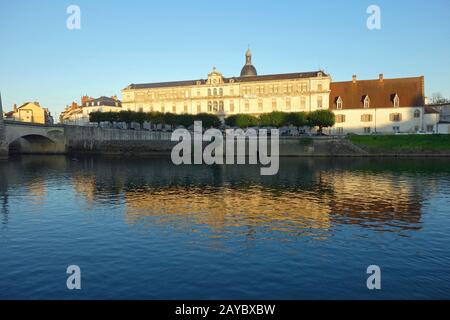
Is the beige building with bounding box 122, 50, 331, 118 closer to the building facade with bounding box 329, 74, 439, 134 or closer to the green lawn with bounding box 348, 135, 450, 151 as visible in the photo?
the building facade with bounding box 329, 74, 439, 134

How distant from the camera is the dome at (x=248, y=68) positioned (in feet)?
414

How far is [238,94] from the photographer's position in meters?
117

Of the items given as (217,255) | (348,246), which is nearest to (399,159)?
(348,246)

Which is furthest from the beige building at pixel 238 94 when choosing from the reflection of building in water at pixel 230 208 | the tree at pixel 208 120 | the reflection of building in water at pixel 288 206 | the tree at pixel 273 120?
the reflection of building in water at pixel 230 208

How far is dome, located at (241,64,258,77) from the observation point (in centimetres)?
12606

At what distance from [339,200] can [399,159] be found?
4954cm

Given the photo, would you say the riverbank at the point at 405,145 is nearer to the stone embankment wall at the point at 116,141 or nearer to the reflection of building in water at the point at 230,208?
the stone embankment wall at the point at 116,141

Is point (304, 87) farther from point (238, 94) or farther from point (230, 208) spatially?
point (230, 208)

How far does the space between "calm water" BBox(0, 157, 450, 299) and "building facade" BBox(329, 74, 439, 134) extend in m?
60.6

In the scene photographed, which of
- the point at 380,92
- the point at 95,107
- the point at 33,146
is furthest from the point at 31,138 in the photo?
the point at 380,92

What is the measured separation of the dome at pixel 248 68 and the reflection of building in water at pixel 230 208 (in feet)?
294

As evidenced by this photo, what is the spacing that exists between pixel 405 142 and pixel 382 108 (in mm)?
18220

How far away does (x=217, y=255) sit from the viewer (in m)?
20.1
